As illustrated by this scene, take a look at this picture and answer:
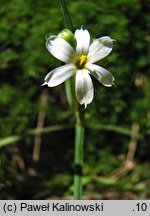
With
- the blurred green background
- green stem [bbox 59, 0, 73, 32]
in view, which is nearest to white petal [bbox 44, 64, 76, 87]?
green stem [bbox 59, 0, 73, 32]

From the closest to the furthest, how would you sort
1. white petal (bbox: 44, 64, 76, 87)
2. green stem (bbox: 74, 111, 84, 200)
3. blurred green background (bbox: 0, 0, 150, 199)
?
white petal (bbox: 44, 64, 76, 87) < green stem (bbox: 74, 111, 84, 200) < blurred green background (bbox: 0, 0, 150, 199)

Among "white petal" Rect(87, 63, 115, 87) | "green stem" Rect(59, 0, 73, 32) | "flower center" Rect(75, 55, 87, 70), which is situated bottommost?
"white petal" Rect(87, 63, 115, 87)

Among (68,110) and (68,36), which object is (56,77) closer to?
(68,36)

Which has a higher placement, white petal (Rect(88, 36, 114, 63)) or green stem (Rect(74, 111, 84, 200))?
white petal (Rect(88, 36, 114, 63))

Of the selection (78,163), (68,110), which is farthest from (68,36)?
(68,110)

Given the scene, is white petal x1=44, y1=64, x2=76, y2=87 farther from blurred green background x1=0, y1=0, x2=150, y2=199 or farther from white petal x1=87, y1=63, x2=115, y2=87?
blurred green background x1=0, y1=0, x2=150, y2=199

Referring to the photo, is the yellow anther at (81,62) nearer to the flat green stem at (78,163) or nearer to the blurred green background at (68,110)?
the flat green stem at (78,163)

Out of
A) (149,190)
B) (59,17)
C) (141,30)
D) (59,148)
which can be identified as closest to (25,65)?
(59,17)

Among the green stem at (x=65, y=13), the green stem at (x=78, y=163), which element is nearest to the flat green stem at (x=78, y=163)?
the green stem at (x=78, y=163)
